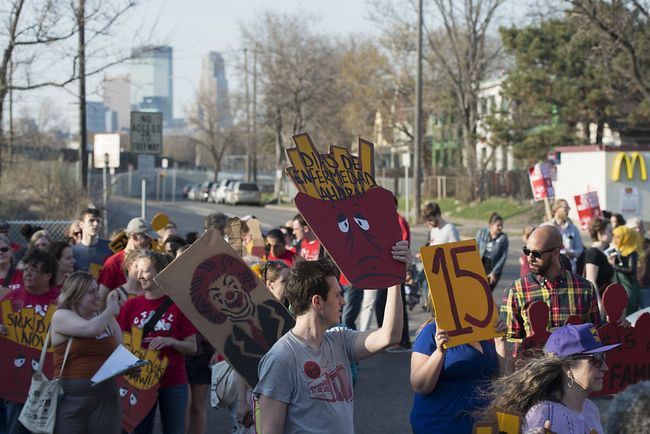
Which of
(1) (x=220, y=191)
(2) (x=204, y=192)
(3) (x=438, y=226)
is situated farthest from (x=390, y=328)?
(2) (x=204, y=192)

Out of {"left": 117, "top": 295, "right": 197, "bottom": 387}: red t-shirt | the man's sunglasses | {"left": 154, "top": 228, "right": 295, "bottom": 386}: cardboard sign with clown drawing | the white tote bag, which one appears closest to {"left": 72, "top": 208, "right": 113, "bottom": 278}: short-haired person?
{"left": 117, "top": 295, "right": 197, "bottom": 387}: red t-shirt

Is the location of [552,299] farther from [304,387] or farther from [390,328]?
[304,387]

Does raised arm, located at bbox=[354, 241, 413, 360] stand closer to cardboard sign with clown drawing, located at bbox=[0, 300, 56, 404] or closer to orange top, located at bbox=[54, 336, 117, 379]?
orange top, located at bbox=[54, 336, 117, 379]

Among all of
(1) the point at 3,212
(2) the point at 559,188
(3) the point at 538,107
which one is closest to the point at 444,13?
(3) the point at 538,107

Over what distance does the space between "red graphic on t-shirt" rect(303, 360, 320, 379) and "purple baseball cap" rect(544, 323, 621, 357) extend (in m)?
0.95

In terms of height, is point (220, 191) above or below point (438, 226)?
below

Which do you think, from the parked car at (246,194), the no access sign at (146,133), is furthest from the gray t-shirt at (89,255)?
the parked car at (246,194)

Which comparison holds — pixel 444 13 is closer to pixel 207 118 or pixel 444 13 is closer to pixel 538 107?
pixel 538 107

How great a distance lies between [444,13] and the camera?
149 ft

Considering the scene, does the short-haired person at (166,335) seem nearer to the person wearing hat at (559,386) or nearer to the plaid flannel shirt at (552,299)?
the plaid flannel shirt at (552,299)

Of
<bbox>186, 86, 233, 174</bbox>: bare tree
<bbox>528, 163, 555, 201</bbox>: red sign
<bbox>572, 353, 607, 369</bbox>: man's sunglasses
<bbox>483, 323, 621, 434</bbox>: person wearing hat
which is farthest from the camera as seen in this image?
<bbox>186, 86, 233, 174</bbox>: bare tree

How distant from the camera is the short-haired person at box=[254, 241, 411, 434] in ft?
14.3

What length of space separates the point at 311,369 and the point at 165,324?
2.63 meters

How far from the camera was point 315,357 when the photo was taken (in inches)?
175
